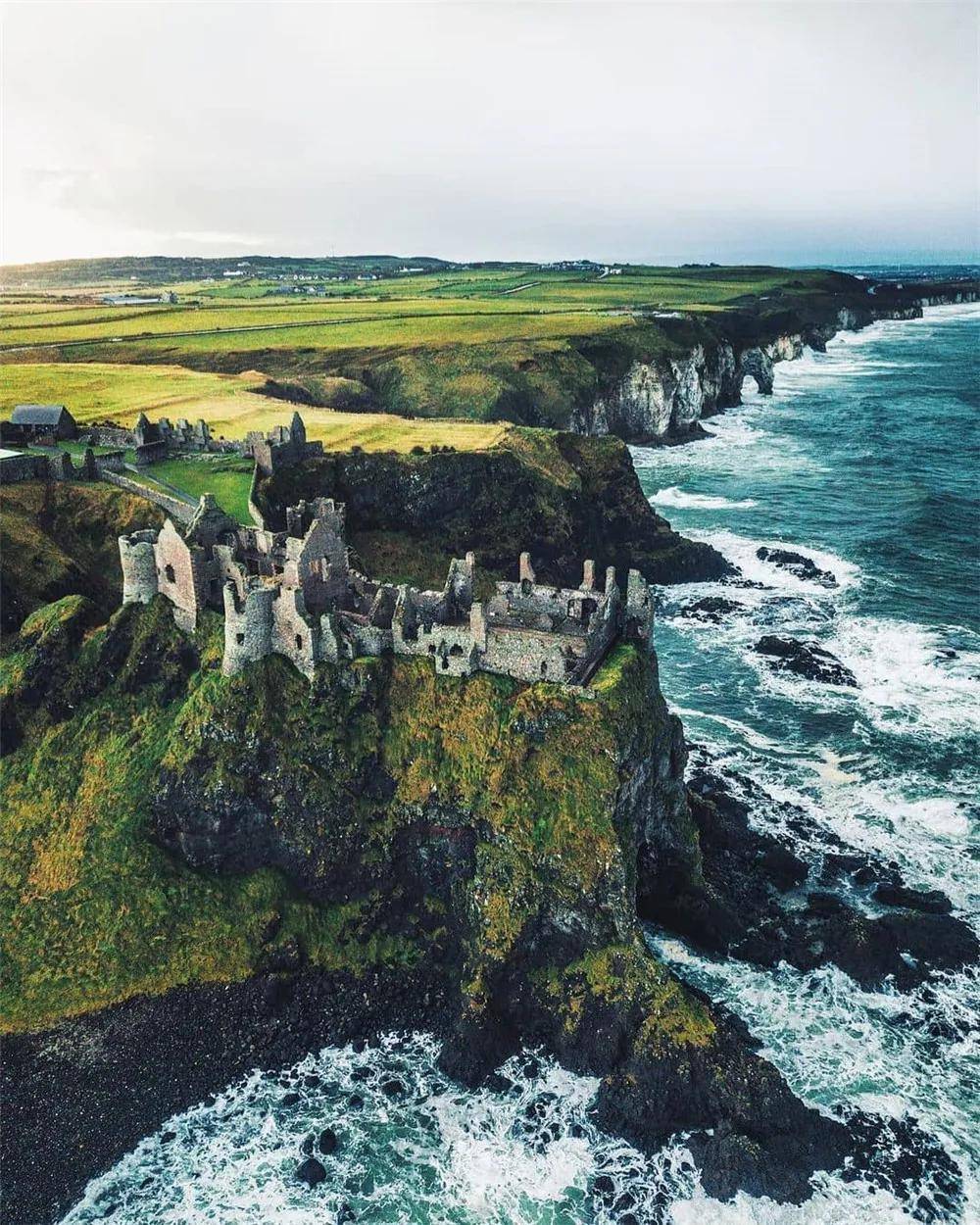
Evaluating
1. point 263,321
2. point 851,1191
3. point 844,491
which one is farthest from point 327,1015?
point 263,321

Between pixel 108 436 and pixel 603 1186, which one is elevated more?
pixel 108 436

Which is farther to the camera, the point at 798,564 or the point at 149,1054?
the point at 798,564

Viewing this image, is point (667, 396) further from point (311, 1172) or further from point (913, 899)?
point (311, 1172)

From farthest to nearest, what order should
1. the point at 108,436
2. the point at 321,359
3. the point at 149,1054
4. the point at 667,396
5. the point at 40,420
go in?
the point at 667,396
the point at 321,359
the point at 108,436
the point at 40,420
the point at 149,1054

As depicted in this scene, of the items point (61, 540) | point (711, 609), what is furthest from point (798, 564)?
point (61, 540)

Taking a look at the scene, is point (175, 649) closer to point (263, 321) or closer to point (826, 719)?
point (826, 719)

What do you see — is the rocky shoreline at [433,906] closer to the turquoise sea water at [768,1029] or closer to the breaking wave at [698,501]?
the turquoise sea water at [768,1029]
